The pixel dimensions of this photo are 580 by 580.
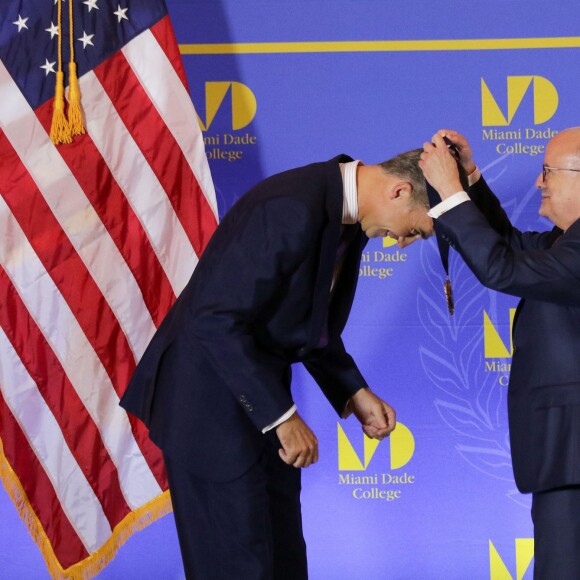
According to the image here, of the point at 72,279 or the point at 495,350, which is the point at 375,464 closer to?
the point at 495,350

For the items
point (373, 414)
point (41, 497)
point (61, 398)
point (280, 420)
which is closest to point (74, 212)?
point (61, 398)

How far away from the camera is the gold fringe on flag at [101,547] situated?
117 inches

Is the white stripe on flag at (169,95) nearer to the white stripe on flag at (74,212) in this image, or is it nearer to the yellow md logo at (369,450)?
the white stripe on flag at (74,212)

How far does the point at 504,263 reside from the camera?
2004 millimetres

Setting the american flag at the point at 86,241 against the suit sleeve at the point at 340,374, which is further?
the american flag at the point at 86,241

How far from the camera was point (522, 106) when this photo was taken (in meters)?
3.31

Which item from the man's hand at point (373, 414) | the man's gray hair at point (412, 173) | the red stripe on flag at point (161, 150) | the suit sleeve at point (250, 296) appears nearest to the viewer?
the suit sleeve at point (250, 296)

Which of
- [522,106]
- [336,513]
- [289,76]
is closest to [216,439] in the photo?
[336,513]

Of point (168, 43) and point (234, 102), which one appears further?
point (234, 102)

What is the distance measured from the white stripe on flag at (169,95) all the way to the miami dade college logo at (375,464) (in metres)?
1.10

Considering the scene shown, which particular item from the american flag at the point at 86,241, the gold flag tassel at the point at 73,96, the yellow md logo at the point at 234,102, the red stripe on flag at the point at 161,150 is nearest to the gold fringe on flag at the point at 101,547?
the american flag at the point at 86,241

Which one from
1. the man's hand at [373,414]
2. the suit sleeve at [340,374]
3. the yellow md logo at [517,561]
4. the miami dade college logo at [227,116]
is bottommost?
the yellow md logo at [517,561]

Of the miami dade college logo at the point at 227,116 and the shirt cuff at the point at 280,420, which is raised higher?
the miami dade college logo at the point at 227,116

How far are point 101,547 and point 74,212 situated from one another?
1.11 m
